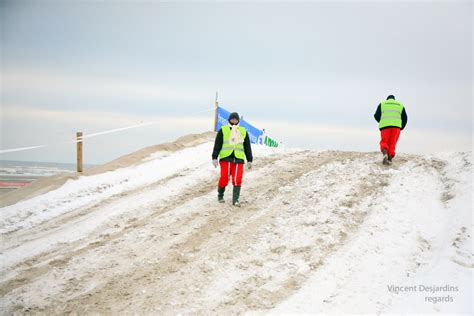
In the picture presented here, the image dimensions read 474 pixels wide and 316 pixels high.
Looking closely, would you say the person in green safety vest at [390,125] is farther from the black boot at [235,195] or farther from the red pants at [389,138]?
the black boot at [235,195]

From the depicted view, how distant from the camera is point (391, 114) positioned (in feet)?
34.5

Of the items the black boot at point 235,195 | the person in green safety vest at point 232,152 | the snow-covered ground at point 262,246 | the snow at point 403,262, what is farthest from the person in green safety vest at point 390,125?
the black boot at point 235,195

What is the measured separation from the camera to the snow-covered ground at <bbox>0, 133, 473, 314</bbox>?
5387 millimetres

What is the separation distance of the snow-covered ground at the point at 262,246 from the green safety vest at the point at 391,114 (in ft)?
3.69

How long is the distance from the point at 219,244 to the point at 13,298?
10.9 ft

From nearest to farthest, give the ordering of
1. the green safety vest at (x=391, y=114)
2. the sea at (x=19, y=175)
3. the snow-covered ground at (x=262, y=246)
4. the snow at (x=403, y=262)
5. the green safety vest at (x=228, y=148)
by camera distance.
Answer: the snow at (x=403, y=262), the snow-covered ground at (x=262, y=246), the green safety vest at (x=228, y=148), the green safety vest at (x=391, y=114), the sea at (x=19, y=175)

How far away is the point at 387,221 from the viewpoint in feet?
23.3

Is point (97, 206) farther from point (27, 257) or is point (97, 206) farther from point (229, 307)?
point (229, 307)

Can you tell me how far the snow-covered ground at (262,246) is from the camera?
5.39m

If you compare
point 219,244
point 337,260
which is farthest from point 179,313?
point 337,260

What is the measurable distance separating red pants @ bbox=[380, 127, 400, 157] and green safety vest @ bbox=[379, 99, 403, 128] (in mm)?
143

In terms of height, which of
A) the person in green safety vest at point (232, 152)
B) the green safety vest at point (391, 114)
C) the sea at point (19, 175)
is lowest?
the sea at point (19, 175)

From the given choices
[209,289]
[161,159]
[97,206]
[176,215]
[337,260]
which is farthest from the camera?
[161,159]

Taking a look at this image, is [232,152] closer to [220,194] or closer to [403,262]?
[220,194]
